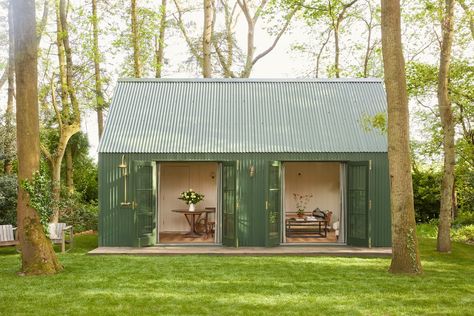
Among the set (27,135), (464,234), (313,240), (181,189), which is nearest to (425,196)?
(464,234)

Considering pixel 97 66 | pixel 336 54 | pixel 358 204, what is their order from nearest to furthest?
1. pixel 358 204
2. pixel 97 66
3. pixel 336 54

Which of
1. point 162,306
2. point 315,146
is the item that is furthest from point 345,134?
point 162,306

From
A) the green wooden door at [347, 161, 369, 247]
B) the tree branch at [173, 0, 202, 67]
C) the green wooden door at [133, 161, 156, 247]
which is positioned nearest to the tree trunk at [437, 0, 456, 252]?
the green wooden door at [347, 161, 369, 247]

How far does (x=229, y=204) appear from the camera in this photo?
1255 centimetres

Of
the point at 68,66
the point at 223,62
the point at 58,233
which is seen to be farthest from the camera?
the point at 223,62

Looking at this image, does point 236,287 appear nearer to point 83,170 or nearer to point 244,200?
point 244,200

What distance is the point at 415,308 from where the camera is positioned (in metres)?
7.35

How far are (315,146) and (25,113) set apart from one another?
6.09 metres

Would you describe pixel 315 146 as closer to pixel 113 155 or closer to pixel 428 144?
pixel 113 155

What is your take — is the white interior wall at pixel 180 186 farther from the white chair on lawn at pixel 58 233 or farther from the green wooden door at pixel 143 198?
the white chair on lawn at pixel 58 233

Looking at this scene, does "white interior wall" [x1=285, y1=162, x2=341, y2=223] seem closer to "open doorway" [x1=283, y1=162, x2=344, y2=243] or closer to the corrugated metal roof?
"open doorway" [x1=283, y1=162, x2=344, y2=243]

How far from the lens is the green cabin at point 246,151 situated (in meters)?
12.5

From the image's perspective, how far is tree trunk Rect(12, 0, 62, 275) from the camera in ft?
30.9

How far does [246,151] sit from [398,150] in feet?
13.1
